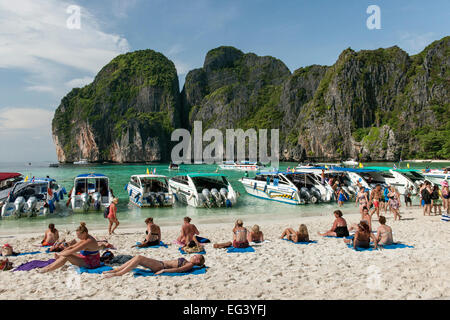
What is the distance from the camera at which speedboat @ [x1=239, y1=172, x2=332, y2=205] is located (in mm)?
19422

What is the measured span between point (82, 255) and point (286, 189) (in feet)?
48.9

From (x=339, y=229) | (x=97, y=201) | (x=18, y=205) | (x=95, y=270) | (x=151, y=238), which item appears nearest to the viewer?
(x=95, y=270)

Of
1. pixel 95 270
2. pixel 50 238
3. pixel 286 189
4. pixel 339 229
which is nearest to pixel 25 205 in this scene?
pixel 50 238

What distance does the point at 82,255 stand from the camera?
6734 millimetres

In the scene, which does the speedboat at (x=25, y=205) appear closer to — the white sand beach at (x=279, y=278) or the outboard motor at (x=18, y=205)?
the outboard motor at (x=18, y=205)

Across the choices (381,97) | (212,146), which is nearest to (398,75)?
(381,97)

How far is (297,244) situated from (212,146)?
504 ft

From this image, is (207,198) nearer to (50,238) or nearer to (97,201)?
(97,201)

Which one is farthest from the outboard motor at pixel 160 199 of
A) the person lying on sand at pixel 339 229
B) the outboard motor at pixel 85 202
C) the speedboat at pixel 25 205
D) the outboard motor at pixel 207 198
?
the person lying on sand at pixel 339 229

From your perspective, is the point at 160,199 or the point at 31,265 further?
the point at 160,199

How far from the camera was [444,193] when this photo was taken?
45.9 ft

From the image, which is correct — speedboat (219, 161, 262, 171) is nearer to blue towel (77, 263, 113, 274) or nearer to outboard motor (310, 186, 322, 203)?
outboard motor (310, 186, 322, 203)
